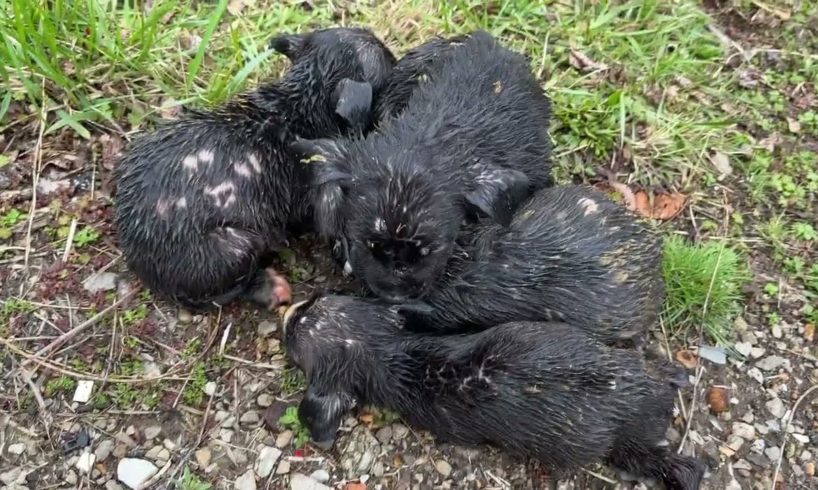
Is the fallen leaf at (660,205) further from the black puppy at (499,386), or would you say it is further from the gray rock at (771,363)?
the black puppy at (499,386)

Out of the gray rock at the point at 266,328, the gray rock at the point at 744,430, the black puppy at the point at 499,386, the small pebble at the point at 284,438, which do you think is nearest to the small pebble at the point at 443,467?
the black puppy at the point at 499,386

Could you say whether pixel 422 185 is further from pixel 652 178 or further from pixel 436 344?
pixel 652 178

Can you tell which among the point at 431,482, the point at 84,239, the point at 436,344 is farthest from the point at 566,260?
the point at 84,239

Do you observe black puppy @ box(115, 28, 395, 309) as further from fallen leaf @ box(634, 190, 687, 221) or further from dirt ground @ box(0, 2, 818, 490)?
fallen leaf @ box(634, 190, 687, 221)

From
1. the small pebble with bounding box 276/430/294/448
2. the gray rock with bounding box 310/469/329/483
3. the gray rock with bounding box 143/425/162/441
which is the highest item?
the small pebble with bounding box 276/430/294/448

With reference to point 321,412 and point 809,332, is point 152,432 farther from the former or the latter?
point 809,332

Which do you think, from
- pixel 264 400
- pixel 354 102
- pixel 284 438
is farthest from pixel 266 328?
pixel 354 102

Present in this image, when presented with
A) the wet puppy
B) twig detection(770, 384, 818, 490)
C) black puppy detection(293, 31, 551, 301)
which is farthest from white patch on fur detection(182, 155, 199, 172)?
twig detection(770, 384, 818, 490)
